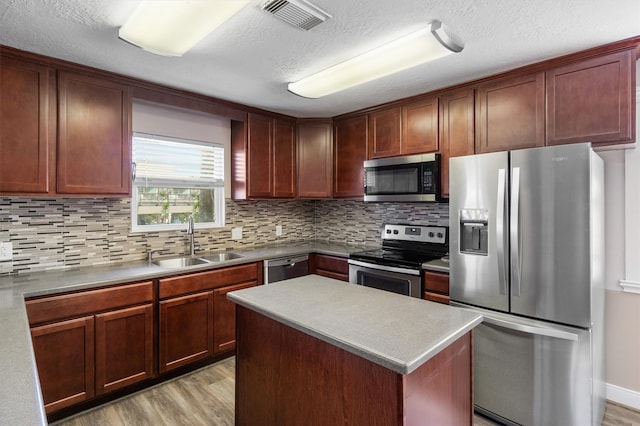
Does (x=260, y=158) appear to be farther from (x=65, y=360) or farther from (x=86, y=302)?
(x=65, y=360)

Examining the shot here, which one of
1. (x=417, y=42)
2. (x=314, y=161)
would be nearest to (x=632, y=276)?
(x=417, y=42)

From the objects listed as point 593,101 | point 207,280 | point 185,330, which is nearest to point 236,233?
point 207,280

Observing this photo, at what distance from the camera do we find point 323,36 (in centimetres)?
200

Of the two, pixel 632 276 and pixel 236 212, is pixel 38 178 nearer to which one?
pixel 236 212

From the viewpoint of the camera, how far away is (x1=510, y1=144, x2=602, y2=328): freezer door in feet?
6.22

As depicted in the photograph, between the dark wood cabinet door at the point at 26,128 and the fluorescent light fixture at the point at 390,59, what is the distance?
1.73 m

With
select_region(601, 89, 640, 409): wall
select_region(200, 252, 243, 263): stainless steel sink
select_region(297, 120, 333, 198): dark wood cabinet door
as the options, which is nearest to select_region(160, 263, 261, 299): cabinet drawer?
select_region(200, 252, 243, 263): stainless steel sink

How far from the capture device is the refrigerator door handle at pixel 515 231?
6.91ft

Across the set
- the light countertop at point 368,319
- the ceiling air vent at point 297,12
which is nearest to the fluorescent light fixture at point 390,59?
the ceiling air vent at point 297,12

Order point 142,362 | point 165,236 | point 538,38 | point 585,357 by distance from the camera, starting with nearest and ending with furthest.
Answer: point 585,357 → point 538,38 → point 142,362 → point 165,236

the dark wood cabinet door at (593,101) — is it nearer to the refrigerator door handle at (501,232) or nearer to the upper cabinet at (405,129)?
the refrigerator door handle at (501,232)

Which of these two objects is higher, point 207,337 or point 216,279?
point 216,279

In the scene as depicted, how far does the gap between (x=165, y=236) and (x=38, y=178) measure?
1081 mm

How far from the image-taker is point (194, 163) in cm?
337
